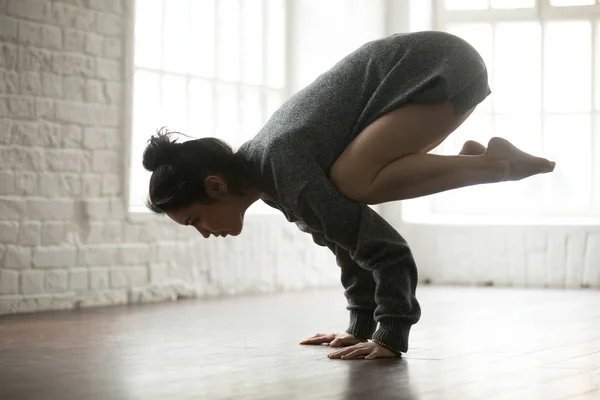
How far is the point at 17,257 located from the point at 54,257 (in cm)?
23

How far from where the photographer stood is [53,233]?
5.08 meters

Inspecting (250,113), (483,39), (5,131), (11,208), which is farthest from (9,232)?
(483,39)

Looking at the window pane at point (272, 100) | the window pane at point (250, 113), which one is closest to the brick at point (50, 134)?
the window pane at point (250, 113)

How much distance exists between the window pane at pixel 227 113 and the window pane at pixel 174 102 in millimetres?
325

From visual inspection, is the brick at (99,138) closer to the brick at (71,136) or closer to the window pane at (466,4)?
the brick at (71,136)

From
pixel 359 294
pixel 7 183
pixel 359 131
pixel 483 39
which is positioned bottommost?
pixel 359 294

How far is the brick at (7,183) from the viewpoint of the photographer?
4.84 m

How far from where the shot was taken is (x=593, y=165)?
7543mm

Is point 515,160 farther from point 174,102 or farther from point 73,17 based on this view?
point 174,102

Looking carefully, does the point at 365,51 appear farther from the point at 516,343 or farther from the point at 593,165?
the point at 593,165

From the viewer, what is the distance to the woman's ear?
2.93 meters

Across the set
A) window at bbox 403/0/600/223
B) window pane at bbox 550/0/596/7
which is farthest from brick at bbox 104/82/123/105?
window pane at bbox 550/0/596/7

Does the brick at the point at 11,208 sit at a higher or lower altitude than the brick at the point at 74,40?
lower

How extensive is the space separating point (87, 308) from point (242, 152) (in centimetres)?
238
